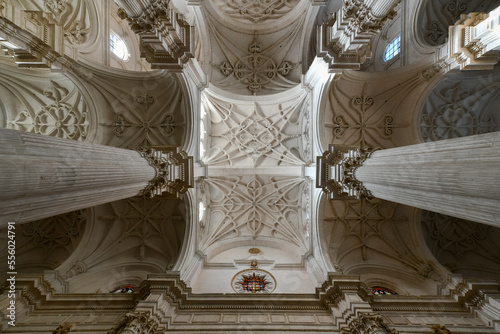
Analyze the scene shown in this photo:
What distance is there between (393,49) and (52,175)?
640 inches

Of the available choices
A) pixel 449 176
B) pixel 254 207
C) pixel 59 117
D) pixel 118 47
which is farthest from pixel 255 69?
pixel 449 176

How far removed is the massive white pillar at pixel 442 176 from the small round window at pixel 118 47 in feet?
45.3

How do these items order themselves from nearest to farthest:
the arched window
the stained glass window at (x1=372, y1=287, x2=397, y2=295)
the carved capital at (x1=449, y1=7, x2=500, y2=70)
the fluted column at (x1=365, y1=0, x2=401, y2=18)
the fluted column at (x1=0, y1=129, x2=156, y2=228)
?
the fluted column at (x1=0, y1=129, x2=156, y2=228)
the fluted column at (x1=365, y1=0, x2=401, y2=18)
the carved capital at (x1=449, y1=7, x2=500, y2=70)
the stained glass window at (x1=372, y1=287, x2=397, y2=295)
the arched window

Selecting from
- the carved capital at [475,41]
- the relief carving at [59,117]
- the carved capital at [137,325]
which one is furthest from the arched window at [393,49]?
the relief carving at [59,117]

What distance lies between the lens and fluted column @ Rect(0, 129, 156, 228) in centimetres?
429

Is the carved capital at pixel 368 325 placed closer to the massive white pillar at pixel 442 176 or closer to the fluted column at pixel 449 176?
the massive white pillar at pixel 442 176

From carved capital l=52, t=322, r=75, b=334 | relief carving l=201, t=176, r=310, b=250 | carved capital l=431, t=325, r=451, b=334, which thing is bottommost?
carved capital l=52, t=322, r=75, b=334

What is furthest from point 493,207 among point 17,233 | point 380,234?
point 17,233

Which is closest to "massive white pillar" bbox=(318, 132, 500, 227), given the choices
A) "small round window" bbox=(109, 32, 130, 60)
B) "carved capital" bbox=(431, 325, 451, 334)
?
"carved capital" bbox=(431, 325, 451, 334)

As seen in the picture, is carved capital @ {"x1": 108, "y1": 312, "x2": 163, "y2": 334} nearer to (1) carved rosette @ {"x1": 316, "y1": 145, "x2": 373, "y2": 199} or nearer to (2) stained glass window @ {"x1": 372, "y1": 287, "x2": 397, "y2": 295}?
(1) carved rosette @ {"x1": 316, "y1": 145, "x2": 373, "y2": 199}

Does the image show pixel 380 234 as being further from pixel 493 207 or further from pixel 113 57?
pixel 113 57

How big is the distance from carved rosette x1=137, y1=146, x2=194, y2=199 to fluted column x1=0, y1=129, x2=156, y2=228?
162 centimetres

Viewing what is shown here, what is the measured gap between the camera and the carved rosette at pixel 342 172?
29.5 ft

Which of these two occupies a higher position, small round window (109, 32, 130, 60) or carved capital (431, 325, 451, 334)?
small round window (109, 32, 130, 60)
